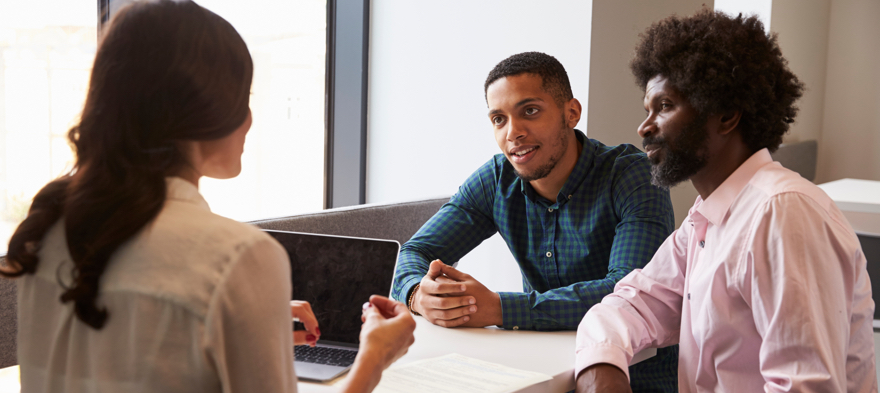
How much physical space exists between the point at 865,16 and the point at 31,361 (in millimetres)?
5421

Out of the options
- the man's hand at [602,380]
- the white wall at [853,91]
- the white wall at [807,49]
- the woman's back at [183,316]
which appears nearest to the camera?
the woman's back at [183,316]

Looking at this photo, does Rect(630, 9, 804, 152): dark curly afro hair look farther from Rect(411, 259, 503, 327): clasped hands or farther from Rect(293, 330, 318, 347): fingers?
Rect(293, 330, 318, 347): fingers

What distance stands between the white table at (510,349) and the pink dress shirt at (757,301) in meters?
0.04

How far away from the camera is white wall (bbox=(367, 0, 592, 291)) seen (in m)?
2.08

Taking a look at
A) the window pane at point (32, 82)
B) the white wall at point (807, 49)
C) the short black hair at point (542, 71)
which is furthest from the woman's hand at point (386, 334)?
the white wall at point (807, 49)

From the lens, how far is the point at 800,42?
427 centimetres

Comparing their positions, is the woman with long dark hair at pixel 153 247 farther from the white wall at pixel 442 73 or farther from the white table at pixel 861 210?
the white table at pixel 861 210

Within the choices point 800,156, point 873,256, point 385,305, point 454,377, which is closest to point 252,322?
point 385,305

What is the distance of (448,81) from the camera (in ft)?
7.80

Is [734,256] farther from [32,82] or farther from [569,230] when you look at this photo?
[32,82]

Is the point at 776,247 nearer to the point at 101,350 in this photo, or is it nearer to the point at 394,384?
the point at 394,384

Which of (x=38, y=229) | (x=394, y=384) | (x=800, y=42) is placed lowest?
(x=394, y=384)

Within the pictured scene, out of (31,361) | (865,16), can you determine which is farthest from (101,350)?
(865,16)

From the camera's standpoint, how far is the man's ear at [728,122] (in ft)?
3.41
